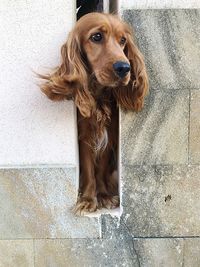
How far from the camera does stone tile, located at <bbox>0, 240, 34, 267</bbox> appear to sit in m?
2.76

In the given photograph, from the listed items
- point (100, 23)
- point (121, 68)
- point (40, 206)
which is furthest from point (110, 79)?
point (40, 206)

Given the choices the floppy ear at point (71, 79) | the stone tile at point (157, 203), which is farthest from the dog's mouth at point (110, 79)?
the stone tile at point (157, 203)

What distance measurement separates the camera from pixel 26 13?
253 cm

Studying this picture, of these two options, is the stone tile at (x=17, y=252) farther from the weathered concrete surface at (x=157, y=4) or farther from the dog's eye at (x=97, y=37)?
the weathered concrete surface at (x=157, y=4)

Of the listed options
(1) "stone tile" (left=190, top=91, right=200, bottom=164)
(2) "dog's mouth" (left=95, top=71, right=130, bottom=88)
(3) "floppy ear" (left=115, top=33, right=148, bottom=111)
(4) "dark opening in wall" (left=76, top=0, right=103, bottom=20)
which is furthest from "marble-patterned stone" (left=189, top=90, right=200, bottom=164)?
(4) "dark opening in wall" (left=76, top=0, right=103, bottom=20)

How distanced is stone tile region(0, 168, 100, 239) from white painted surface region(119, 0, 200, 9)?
3.42 ft

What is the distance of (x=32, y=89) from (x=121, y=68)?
605mm

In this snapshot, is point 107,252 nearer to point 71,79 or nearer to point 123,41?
point 71,79

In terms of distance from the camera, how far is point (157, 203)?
2736 millimetres

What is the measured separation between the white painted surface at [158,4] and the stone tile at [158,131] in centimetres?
50

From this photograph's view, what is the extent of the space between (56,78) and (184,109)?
0.79 meters

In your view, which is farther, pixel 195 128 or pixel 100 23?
pixel 195 128

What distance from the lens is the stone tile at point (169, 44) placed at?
256 cm

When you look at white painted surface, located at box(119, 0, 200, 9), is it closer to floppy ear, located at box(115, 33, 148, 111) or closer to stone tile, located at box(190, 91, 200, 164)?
floppy ear, located at box(115, 33, 148, 111)
